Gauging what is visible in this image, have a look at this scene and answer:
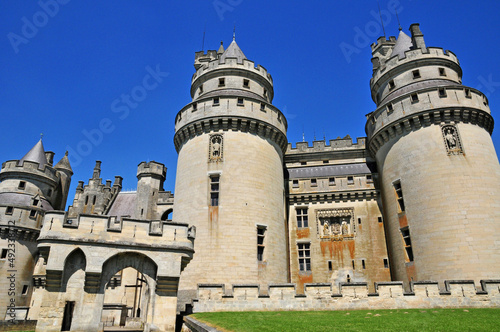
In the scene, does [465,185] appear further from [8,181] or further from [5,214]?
[8,181]

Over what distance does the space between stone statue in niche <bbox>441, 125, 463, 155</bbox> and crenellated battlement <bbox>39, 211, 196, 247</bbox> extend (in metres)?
18.2

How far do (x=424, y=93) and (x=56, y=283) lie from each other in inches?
984

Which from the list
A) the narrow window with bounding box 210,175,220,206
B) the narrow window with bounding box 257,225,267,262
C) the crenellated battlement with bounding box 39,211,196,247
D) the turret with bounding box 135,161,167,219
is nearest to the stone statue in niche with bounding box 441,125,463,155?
the narrow window with bounding box 257,225,267,262

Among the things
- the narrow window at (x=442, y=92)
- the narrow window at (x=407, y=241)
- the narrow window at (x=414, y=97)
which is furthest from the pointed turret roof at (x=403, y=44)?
the narrow window at (x=407, y=241)

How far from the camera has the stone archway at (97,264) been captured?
13.0m

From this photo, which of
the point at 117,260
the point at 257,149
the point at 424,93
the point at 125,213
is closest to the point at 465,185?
the point at 424,93

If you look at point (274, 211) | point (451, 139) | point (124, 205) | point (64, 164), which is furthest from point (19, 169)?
point (451, 139)

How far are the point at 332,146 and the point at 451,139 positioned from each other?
10.5m

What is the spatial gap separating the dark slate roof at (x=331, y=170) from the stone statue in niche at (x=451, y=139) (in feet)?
22.5

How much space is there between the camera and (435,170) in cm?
2227

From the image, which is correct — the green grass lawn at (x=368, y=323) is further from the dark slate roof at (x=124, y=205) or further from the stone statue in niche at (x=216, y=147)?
the dark slate roof at (x=124, y=205)

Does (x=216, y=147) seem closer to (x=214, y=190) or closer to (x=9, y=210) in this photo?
(x=214, y=190)

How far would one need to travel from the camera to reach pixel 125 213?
114 feet

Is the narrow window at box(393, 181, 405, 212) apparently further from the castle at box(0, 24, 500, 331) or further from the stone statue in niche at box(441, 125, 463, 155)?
the stone statue in niche at box(441, 125, 463, 155)
